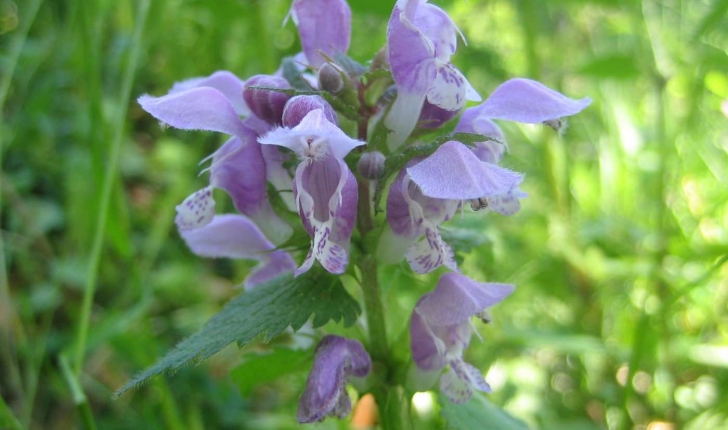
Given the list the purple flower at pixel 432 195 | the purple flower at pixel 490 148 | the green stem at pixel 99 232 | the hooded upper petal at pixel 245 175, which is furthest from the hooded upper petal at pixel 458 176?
the green stem at pixel 99 232

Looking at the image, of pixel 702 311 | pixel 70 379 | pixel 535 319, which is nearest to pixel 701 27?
pixel 702 311

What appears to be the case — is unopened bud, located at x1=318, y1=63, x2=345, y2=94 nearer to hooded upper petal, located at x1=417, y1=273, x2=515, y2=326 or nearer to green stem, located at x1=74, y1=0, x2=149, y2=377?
hooded upper petal, located at x1=417, y1=273, x2=515, y2=326

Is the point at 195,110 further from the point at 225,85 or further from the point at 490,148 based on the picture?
the point at 490,148

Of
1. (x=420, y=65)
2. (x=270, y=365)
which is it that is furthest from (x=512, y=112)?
(x=270, y=365)

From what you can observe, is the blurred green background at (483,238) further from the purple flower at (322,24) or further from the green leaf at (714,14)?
the purple flower at (322,24)

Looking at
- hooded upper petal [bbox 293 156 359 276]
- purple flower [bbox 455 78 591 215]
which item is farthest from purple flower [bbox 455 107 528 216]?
hooded upper petal [bbox 293 156 359 276]

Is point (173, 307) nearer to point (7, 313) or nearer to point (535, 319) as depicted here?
point (7, 313)
